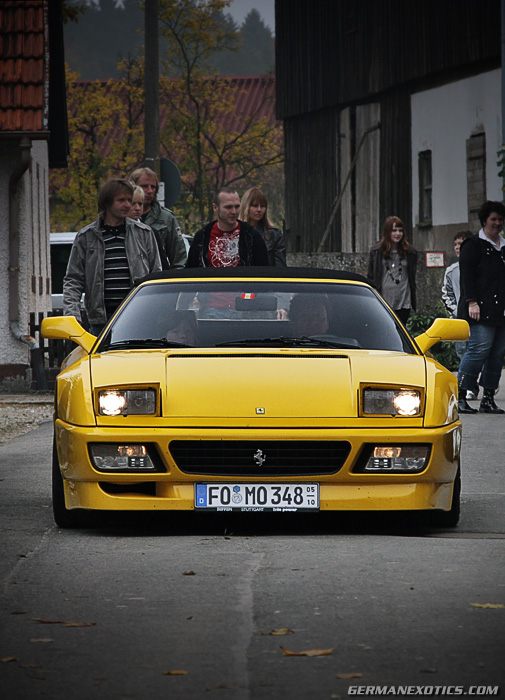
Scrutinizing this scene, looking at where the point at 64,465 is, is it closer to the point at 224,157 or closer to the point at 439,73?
the point at 439,73

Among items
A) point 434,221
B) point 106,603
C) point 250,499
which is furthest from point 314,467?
point 434,221

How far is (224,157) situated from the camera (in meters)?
46.8

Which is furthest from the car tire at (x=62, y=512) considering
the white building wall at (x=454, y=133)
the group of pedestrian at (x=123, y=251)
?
the white building wall at (x=454, y=133)

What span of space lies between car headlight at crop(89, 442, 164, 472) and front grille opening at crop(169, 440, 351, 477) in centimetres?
10

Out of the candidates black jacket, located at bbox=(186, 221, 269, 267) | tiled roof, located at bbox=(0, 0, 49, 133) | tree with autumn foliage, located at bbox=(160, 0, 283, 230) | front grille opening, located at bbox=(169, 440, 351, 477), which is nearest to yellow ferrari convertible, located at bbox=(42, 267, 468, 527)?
front grille opening, located at bbox=(169, 440, 351, 477)

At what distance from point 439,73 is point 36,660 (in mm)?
28461

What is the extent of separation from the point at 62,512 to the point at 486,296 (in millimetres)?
7242

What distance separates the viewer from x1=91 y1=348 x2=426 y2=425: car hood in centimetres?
651

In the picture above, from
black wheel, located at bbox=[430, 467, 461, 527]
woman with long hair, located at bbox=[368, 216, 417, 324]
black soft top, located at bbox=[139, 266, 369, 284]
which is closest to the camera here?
black wheel, located at bbox=[430, 467, 461, 527]

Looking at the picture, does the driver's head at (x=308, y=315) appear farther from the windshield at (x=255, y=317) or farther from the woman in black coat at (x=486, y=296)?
the woman in black coat at (x=486, y=296)

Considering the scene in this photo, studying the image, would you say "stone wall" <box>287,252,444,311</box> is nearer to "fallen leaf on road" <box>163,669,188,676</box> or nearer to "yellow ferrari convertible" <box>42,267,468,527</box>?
"yellow ferrari convertible" <box>42,267,468,527</box>

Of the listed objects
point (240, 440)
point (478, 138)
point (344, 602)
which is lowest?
point (344, 602)

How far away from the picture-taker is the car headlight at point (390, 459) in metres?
6.53

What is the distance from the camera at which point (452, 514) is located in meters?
7.02
